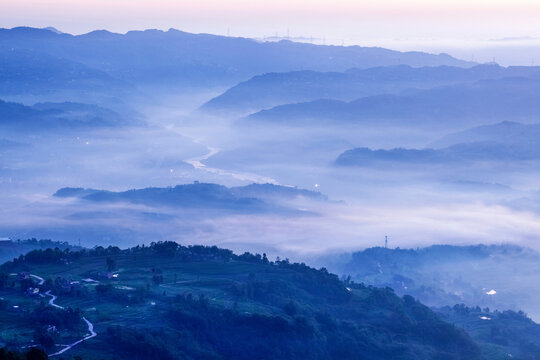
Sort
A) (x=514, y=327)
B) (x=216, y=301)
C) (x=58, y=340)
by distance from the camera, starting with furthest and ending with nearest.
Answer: (x=514, y=327) < (x=216, y=301) < (x=58, y=340)

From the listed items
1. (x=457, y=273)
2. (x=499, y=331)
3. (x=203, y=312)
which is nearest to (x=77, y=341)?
(x=203, y=312)

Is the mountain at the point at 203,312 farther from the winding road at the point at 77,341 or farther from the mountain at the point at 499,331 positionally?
the mountain at the point at 499,331

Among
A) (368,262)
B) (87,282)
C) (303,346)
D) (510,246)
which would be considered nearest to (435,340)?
(303,346)

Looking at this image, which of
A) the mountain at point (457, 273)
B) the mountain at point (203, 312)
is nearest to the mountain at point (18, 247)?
the mountain at point (203, 312)

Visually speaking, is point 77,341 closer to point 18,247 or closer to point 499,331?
point 499,331

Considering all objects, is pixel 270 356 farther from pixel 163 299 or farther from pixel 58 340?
pixel 58 340

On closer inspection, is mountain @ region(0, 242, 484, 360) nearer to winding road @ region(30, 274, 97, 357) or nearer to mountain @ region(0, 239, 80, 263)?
winding road @ region(30, 274, 97, 357)

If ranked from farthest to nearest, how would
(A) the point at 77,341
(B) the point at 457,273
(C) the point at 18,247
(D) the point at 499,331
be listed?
(B) the point at 457,273
(C) the point at 18,247
(D) the point at 499,331
(A) the point at 77,341
